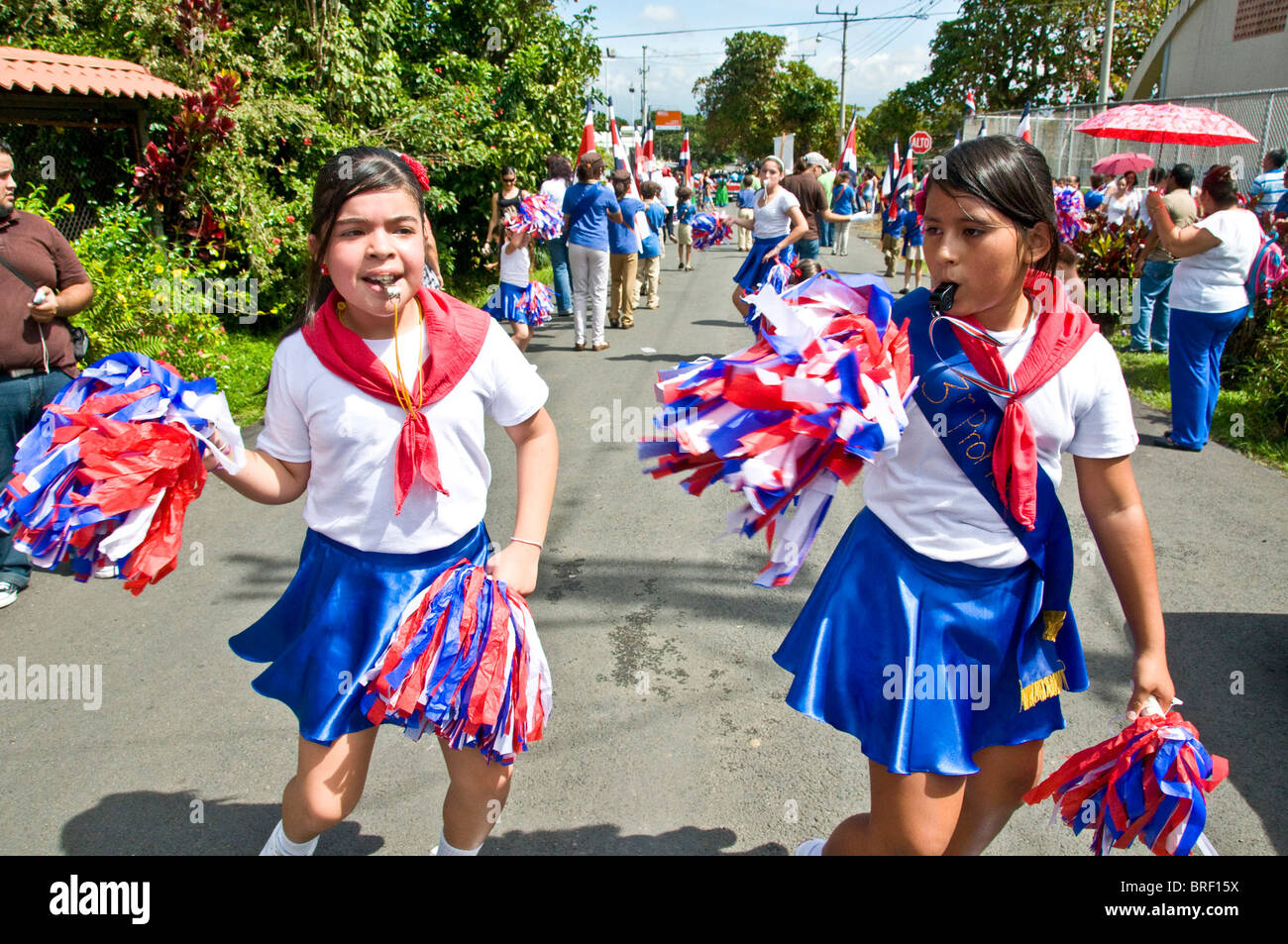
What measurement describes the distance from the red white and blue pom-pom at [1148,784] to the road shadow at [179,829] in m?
2.01

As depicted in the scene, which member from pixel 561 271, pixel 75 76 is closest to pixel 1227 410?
pixel 561 271

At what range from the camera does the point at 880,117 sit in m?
57.4

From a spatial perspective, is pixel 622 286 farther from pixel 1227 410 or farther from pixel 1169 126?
pixel 1227 410

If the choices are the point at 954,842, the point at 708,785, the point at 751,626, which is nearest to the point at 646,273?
the point at 751,626

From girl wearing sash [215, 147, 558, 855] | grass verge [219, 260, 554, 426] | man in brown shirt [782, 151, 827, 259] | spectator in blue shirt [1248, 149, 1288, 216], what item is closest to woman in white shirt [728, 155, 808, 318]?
man in brown shirt [782, 151, 827, 259]

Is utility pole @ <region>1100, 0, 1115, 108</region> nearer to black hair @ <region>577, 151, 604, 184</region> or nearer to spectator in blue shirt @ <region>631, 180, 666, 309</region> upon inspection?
spectator in blue shirt @ <region>631, 180, 666, 309</region>

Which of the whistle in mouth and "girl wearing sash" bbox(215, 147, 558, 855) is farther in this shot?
"girl wearing sash" bbox(215, 147, 558, 855)

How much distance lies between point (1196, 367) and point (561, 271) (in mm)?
7813

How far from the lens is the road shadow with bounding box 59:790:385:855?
9.60 feet

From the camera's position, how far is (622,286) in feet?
39.4

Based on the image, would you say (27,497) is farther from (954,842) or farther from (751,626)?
(751,626)

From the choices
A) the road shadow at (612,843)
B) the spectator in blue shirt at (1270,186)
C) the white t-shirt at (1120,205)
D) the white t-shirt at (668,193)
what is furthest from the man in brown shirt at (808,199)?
the white t-shirt at (668,193)

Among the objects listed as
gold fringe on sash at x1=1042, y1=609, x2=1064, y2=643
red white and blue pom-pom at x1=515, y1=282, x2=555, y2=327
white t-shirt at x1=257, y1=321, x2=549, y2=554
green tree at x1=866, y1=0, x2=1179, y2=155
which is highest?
green tree at x1=866, y1=0, x2=1179, y2=155

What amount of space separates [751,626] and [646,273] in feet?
33.3
